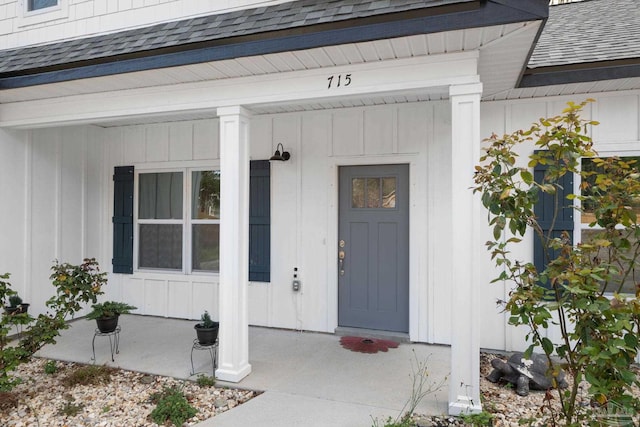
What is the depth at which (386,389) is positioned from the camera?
3.29m

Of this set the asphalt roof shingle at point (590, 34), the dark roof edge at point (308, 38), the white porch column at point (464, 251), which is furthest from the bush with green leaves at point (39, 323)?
the asphalt roof shingle at point (590, 34)

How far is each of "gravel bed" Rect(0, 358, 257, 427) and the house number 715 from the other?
2.62 metres

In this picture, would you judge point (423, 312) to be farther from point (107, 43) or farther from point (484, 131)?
point (107, 43)

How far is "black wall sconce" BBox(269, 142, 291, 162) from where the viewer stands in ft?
15.8

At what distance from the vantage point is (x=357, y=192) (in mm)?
4754

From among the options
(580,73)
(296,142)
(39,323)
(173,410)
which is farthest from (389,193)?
(39,323)

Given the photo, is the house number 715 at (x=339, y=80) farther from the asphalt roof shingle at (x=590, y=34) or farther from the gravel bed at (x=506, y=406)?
the gravel bed at (x=506, y=406)

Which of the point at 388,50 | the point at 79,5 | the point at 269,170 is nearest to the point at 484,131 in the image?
the point at 388,50

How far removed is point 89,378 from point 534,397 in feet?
12.5

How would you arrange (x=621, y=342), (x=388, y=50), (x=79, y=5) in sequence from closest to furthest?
(x=621, y=342) < (x=388, y=50) < (x=79, y=5)

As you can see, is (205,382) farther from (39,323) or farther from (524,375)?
(524,375)

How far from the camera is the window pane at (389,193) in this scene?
15.1 feet

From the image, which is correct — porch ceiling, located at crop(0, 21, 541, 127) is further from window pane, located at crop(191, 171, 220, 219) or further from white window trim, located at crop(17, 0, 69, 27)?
window pane, located at crop(191, 171, 220, 219)

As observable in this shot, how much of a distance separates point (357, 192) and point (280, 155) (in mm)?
1049
